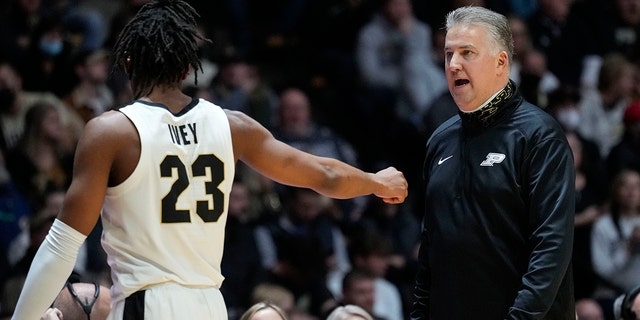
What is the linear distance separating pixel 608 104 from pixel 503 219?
7.51 metres

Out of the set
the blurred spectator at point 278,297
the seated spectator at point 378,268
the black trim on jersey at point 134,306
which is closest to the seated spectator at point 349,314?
the blurred spectator at point 278,297

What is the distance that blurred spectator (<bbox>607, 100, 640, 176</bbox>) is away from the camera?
11219mm

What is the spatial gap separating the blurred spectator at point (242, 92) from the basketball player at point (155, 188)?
6.19 m

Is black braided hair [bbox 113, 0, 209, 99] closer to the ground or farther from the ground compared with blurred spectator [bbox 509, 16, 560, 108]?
farther from the ground

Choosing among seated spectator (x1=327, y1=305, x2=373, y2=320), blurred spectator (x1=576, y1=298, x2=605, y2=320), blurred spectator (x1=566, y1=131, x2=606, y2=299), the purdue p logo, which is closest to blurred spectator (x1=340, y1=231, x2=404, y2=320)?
blurred spectator (x1=576, y1=298, x2=605, y2=320)

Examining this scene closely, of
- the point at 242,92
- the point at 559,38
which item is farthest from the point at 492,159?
the point at 559,38

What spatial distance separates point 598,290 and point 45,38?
5.65 meters

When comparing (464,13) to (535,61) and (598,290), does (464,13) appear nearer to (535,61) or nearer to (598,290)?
(598,290)

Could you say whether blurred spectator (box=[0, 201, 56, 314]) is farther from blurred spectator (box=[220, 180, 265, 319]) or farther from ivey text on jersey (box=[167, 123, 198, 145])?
ivey text on jersey (box=[167, 123, 198, 145])

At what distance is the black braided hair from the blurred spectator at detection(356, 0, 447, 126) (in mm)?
7082

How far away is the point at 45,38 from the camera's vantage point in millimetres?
11359

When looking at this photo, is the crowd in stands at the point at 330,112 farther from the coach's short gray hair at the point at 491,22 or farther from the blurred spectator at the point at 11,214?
the coach's short gray hair at the point at 491,22

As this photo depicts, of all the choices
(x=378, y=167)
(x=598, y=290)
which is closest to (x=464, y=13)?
(x=598, y=290)

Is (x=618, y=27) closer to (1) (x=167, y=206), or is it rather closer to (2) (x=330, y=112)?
(2) (x=330, y=112)
